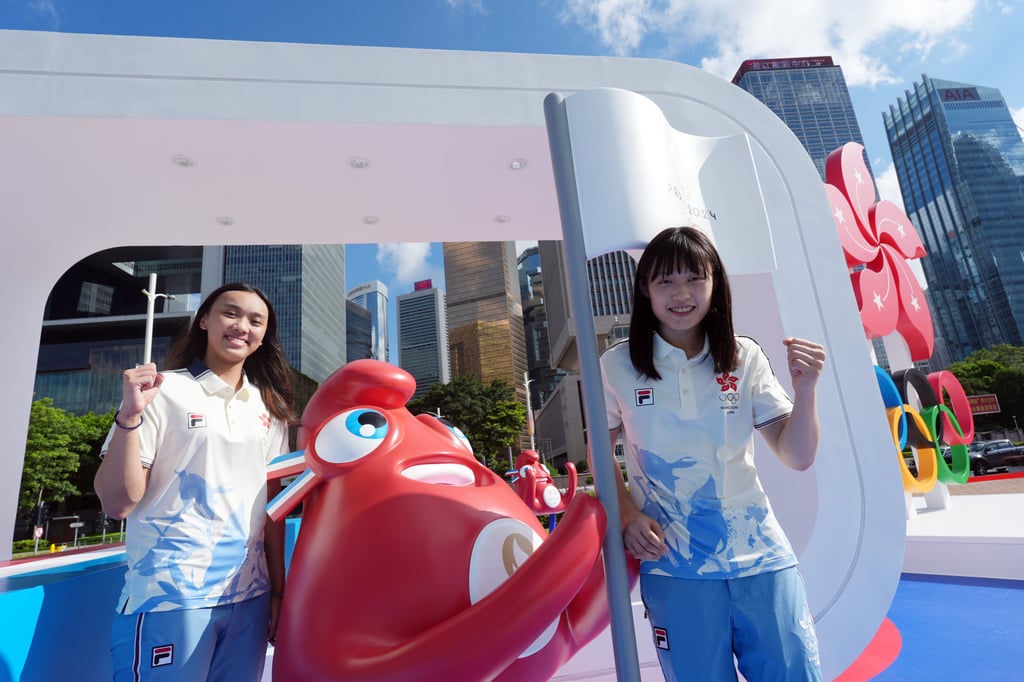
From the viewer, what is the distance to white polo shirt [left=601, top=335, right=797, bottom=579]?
4.09 feet

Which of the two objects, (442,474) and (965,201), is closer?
(442,474)

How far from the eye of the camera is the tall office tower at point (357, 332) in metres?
87.6

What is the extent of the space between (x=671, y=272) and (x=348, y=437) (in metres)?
1.04

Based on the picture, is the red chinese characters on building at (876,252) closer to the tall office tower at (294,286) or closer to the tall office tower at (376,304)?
the tall office tower at (294,286)

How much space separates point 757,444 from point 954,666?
1.49 metres

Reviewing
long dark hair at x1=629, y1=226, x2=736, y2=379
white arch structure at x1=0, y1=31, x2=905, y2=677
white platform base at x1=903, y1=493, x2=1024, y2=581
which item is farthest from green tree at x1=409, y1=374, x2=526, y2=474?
long dark hair at x1=629, y1=226, x2=736, y2=379

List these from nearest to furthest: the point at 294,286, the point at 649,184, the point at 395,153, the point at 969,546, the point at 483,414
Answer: the point at 649,184, the point at 395,153, the point at 969,546, the point at 483,414, the point at 294,286

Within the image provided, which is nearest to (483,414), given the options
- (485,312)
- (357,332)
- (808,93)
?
(485,312)

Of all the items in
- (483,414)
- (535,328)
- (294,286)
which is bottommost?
(483,414)

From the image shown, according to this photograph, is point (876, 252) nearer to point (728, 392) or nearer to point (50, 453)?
point (728, 392)

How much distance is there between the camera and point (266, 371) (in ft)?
5.99

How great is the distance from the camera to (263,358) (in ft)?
6.03

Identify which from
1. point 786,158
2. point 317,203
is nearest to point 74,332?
point 317,203

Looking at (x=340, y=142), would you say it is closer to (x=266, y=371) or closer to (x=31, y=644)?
(x=266, y=371)
